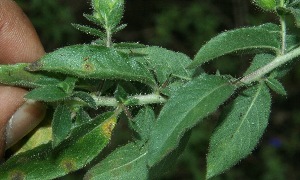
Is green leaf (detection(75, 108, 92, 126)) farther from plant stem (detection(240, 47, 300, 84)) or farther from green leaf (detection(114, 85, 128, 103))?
plant stem (detection(240, 47, 300, 84))

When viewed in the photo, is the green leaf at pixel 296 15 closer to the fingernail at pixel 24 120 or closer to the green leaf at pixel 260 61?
the green leaf at pixel 260 61

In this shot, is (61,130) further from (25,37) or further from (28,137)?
(25,37)

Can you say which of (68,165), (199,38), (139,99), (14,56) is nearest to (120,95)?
(139,99)

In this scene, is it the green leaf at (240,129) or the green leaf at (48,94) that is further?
the green leaf at (240,129)

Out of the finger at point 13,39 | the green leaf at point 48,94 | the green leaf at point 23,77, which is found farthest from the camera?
the finger at point 13,39

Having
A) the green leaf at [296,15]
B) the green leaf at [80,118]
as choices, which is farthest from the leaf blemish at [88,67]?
the green leaf at [296,15]

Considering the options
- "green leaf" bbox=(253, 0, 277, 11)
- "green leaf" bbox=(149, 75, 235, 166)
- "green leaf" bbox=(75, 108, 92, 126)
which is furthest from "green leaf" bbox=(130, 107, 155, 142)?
"green leaf" bbox=(253, 0, 277, 11)

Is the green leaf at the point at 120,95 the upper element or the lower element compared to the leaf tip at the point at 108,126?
upper
